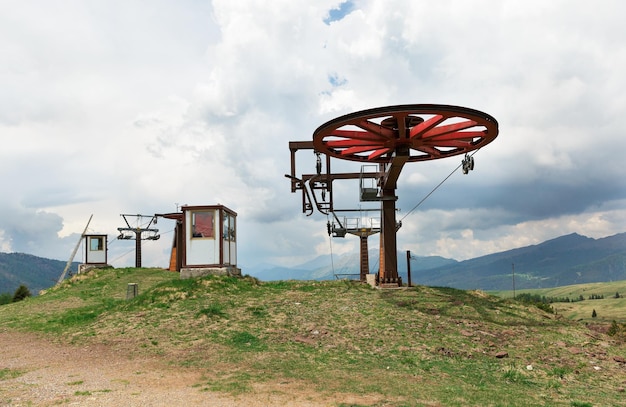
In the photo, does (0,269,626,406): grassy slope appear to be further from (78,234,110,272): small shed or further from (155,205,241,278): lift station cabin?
(78,234,110,272): small shed

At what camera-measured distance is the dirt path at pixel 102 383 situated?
9352mm

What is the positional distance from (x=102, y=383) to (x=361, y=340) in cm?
800

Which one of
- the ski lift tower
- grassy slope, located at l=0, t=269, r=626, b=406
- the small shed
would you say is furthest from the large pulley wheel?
the small shed

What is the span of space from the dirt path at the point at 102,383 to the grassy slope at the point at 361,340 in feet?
1.87

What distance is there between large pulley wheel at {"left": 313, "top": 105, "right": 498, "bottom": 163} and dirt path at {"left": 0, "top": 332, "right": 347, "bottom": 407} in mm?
11414

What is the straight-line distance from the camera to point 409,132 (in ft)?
68.2

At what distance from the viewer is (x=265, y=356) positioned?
13414 mm

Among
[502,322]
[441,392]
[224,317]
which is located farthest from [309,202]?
[441,392]

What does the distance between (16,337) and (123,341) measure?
565 centimetres

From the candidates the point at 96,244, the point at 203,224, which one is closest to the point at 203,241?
the point at 203,224

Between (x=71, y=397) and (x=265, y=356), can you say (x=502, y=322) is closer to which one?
(x=265, y=356)

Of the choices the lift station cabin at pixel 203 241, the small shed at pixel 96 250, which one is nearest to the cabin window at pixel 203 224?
the lift station cabin at pixel 203 241

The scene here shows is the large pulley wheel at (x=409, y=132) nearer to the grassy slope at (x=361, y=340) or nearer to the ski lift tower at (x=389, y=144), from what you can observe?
the ski lift tower at (x=389, y=144)

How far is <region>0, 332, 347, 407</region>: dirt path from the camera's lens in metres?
9.35
